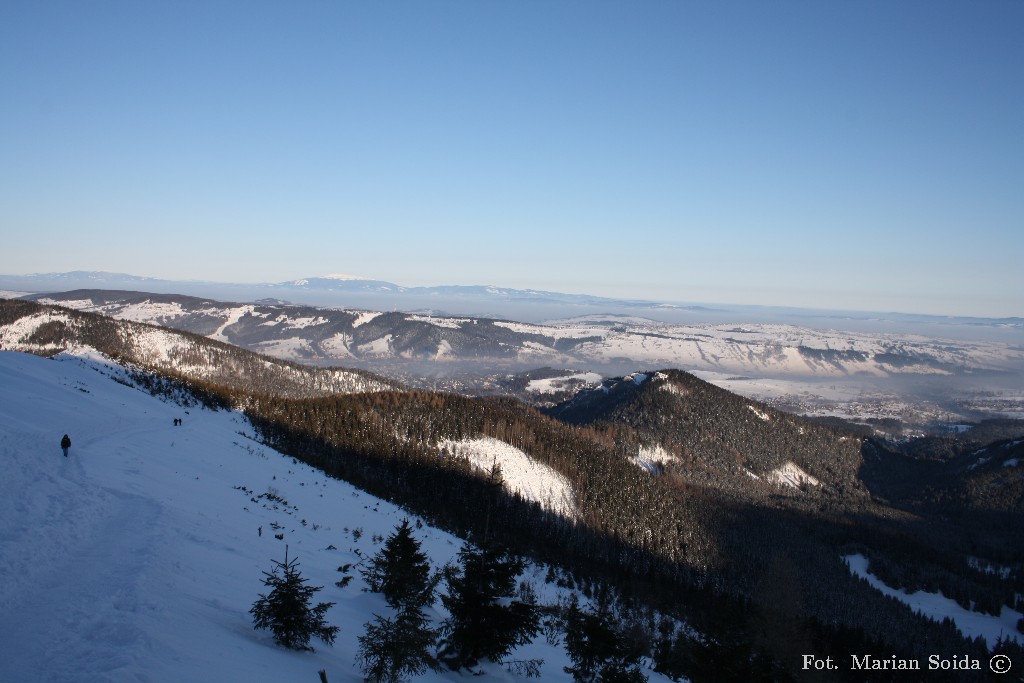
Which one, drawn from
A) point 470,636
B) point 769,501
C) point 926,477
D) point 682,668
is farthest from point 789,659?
point 926,477

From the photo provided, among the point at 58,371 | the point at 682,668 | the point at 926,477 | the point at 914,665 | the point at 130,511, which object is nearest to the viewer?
the point at 130,511

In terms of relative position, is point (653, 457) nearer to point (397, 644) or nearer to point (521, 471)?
Answer: point (521, 471)

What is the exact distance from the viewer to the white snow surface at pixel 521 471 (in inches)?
3354

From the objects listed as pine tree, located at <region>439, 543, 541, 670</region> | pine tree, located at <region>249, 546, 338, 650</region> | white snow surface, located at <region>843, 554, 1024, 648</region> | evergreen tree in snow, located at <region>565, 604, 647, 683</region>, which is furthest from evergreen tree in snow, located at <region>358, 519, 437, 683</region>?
white snow surface, located at <region>843, 554, 1024, 648</region>

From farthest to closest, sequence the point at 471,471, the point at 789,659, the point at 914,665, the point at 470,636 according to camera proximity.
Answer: the point at 471,471 < the point at 914,665 < the point at 789,659 < the point at 470,636

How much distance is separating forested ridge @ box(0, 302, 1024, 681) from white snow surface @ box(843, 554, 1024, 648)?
2193 mm

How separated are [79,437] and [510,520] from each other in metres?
50.0

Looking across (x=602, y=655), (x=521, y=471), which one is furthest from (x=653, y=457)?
(x=602, y=655)

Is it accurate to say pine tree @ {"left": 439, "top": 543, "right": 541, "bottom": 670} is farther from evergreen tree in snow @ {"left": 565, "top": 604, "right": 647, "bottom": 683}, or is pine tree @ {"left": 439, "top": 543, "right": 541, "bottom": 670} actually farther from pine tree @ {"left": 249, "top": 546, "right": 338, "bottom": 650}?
pine tree @ {"left": 249, "top": 546, "right": 338, "bottom": 650}

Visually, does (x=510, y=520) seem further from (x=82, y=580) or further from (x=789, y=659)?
(x=82, y=580)

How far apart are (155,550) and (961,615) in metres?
117

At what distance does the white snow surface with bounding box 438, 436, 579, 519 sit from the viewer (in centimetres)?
8519

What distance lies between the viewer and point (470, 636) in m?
18.9

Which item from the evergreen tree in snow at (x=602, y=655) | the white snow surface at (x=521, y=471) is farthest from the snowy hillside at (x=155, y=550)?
the white snow surface at (x=521, y=471)
